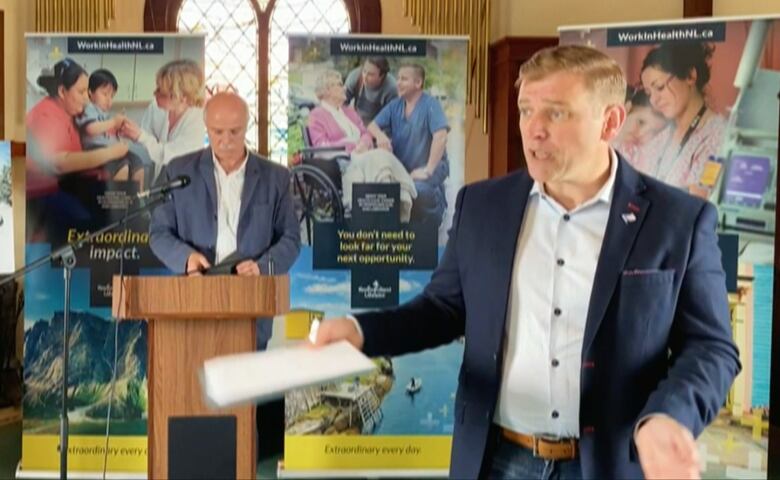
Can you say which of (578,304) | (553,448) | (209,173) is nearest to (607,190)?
(578,304)

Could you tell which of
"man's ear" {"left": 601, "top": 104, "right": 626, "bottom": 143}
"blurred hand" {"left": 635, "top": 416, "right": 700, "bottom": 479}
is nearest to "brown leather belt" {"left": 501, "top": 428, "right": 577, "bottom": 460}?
"blurred hand" {"left": 635, "top": 416, "right": 700, "bottom": 479}

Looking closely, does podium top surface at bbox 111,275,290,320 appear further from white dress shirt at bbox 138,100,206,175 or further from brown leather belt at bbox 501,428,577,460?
white dress shirt at bbox 138,100,206,175

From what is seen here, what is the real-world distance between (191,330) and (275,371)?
1158mm

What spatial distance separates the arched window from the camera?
5.73 m

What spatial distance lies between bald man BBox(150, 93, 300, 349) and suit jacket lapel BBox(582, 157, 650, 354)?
2744 millimetres

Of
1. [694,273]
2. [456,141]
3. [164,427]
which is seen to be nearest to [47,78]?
[456,141]

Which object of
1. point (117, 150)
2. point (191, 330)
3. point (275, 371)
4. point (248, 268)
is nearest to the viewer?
point (275, 371)

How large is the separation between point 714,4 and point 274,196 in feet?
9.97

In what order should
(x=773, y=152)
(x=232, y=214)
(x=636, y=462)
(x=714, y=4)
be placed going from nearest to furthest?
(x=636, y=462) < (x=773, y=152) < (x=232, y=214) < (x=714, y=4)

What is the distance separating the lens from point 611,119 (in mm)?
1911

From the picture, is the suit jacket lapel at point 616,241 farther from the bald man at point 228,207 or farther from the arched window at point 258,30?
the arched window at point 258,30

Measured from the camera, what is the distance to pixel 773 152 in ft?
12.9

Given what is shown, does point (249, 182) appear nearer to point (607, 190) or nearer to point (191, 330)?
point (191, 330)

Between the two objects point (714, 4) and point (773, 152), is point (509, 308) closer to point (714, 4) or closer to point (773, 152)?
point (773, 152)
